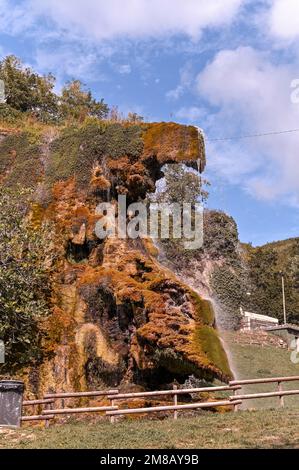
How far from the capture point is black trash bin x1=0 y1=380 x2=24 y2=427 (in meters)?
12.7

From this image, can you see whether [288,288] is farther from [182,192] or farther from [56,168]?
[56,168]

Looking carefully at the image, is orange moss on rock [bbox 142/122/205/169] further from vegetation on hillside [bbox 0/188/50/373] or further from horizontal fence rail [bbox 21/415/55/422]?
horizontal fence rail [bbox 21/415/55/422]

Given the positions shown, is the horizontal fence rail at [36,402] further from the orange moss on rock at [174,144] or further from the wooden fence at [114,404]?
the orange moss on rock at [174,144]

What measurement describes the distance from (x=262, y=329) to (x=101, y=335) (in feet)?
99.4

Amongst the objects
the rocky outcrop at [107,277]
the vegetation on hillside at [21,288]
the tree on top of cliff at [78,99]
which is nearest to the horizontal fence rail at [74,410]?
the rocky outcrop at [107,277]

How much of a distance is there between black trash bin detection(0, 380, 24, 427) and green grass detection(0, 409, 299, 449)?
9.9 inches

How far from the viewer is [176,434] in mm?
11586

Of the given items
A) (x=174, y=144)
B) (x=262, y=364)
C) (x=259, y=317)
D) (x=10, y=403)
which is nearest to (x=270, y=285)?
(x=259, y=317)

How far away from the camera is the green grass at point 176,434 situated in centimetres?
1052

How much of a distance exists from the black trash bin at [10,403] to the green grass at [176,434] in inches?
9.9

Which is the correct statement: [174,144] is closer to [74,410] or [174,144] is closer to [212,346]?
[212,346]

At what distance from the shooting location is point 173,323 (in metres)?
16.1

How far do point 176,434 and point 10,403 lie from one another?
3.60 m

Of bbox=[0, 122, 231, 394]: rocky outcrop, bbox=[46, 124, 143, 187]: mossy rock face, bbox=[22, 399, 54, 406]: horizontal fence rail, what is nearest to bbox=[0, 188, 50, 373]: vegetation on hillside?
bbox=[0, 122, 231, 394]: rocky outcrop
